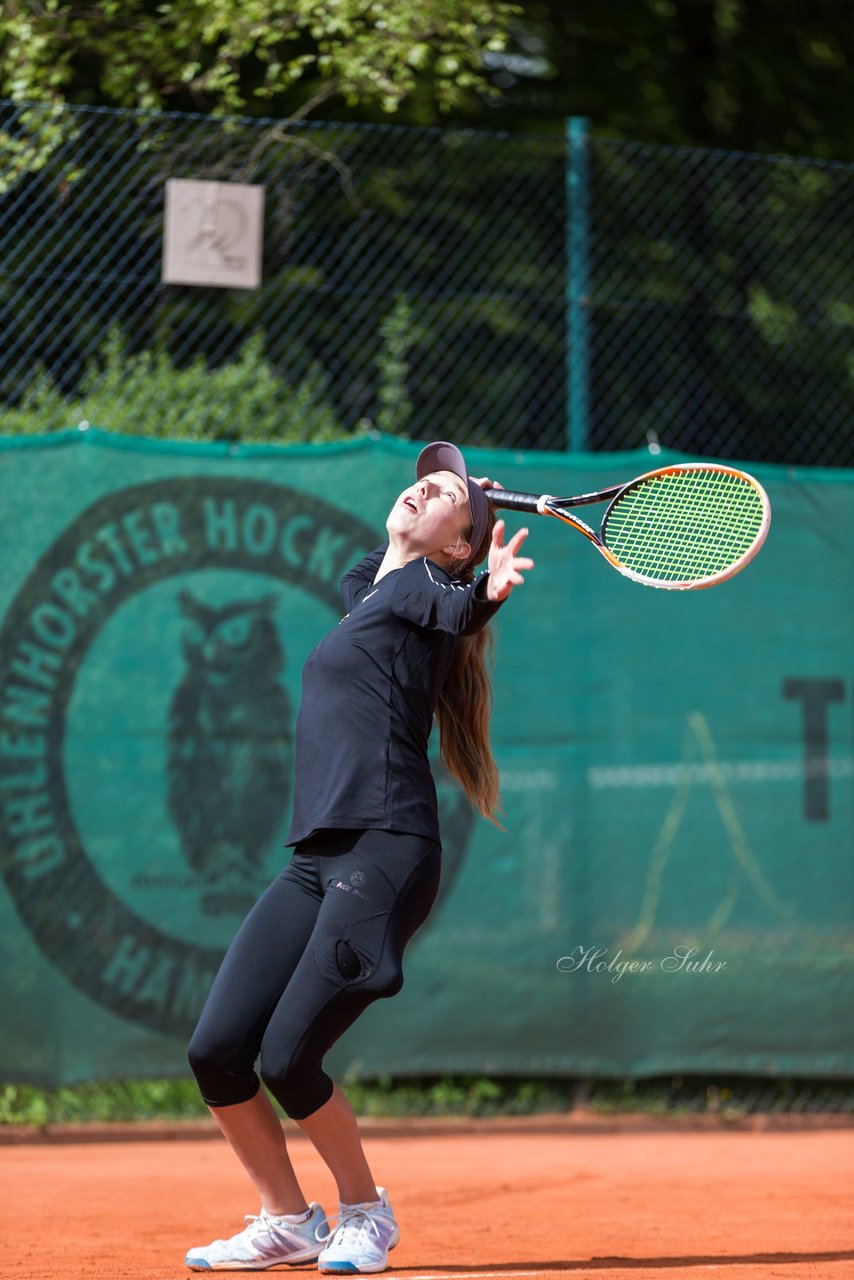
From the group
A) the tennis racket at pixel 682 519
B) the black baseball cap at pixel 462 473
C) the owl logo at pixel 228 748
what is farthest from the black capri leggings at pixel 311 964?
the owl logo at pixel 228 748

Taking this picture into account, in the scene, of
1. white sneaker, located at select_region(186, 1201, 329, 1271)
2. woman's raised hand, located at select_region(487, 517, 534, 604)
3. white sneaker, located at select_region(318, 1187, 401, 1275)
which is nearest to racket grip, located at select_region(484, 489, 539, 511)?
woman's raised hand, located at select_region(487, 517, 534, 604)

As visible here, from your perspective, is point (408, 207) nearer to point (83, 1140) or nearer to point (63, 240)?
point (63, 240)

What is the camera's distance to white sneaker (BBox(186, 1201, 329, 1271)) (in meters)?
3.65

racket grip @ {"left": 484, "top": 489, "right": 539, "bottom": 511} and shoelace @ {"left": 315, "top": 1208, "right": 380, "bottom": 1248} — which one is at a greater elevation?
racket grip @ {"left": 484, "top": 489, "right": 539, "bottom": 511}

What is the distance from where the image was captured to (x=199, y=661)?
18.6ft

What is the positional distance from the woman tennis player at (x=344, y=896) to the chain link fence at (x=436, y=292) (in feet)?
8.77

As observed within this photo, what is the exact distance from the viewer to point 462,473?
375cm

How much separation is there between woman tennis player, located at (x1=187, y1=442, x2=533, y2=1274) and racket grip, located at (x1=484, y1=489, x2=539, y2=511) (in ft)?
0.09

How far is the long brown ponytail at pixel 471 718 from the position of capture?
3.80m

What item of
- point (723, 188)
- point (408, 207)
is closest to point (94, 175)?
point (408, 207)

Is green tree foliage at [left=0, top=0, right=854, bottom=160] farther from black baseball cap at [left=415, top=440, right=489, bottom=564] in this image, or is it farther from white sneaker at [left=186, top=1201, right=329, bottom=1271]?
white sneaker at [left=186, top=1201, right=329, bottom=1271]

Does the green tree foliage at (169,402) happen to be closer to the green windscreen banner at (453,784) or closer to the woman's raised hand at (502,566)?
the green windscreen banner at (453,784)

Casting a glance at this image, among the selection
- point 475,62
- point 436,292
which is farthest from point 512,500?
point 436,292

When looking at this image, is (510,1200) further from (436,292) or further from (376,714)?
(436,292)
